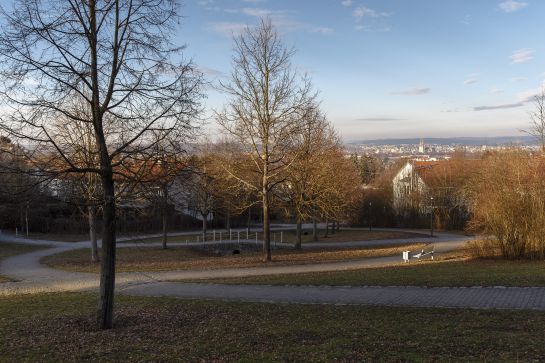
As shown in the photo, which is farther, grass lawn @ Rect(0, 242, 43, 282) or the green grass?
grass lawn @ Rect(0, 242, 43, 282)

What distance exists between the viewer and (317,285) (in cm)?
1343

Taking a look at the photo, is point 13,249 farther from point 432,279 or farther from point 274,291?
point 432,279

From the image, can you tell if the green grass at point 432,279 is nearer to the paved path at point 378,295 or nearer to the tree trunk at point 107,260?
the paved path at point 378,295

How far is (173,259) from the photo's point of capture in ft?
83.1

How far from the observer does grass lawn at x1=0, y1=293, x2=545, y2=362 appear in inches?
245

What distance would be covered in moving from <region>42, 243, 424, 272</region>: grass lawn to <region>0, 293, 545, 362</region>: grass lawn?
10246 mm

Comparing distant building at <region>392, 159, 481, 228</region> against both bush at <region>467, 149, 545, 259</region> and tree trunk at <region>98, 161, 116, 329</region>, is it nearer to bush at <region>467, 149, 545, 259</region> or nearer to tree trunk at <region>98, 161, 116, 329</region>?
bush at <region>467, 149, 545, 259</region>

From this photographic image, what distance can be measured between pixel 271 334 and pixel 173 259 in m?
18.7

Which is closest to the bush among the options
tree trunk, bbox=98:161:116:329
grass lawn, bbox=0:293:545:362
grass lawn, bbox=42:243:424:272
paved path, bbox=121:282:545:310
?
grass lawn, bbox=42:243:424:272

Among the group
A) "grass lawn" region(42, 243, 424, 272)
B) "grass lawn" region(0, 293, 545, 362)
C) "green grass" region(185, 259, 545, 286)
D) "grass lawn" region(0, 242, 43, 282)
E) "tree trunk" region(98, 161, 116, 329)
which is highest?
"tree trunk" region(98, 161, 116, 329)

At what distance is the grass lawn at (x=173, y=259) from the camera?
67.9 feet

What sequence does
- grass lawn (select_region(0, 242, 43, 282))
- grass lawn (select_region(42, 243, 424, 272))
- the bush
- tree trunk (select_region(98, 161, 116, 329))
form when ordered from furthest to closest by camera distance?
grass lawn (select_region(0, 242, 43, 282)) < grass lawn (select_region(42, 243, 424, 272)) < the bush < tree trunk (select_region(98, 161, 116, 329))

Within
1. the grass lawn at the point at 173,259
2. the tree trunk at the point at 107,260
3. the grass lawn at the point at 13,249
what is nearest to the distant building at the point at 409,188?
the grass lawn at the point at 173,259

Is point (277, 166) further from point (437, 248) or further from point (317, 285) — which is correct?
point (437, 248)
